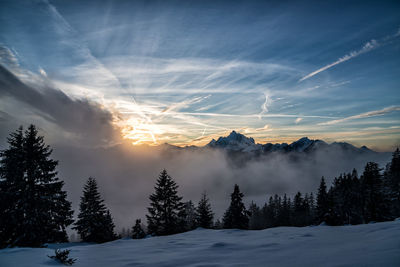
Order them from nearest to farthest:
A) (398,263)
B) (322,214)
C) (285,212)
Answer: (398,263) → (322,214) → (285,212)

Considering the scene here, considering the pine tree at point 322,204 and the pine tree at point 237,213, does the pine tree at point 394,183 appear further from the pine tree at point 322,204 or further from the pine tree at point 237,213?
the pine tree at point 237,213

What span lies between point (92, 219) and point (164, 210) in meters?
9.24

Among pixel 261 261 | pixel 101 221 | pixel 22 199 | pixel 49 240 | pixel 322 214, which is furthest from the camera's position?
pixel 322 214

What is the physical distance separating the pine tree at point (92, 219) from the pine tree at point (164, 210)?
19.0 ft

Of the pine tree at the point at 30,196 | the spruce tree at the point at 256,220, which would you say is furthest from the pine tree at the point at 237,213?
the spruce tree at the point at 256,220

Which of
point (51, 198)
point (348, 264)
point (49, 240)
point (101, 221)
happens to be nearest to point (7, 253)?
point (348, 264)

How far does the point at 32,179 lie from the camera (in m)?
16.0

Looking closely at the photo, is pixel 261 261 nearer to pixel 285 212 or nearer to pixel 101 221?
pixel 101 221

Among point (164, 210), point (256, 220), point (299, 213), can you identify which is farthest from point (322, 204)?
point (256, 220)

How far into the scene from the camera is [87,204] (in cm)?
2477

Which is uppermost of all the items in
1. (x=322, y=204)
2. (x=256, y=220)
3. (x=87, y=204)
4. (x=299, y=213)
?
(x=87, y=204)

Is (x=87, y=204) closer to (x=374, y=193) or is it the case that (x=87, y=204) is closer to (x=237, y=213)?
(x=237, y=213)

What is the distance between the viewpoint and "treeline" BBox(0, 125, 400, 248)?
50.4ft

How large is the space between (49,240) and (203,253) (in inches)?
729
